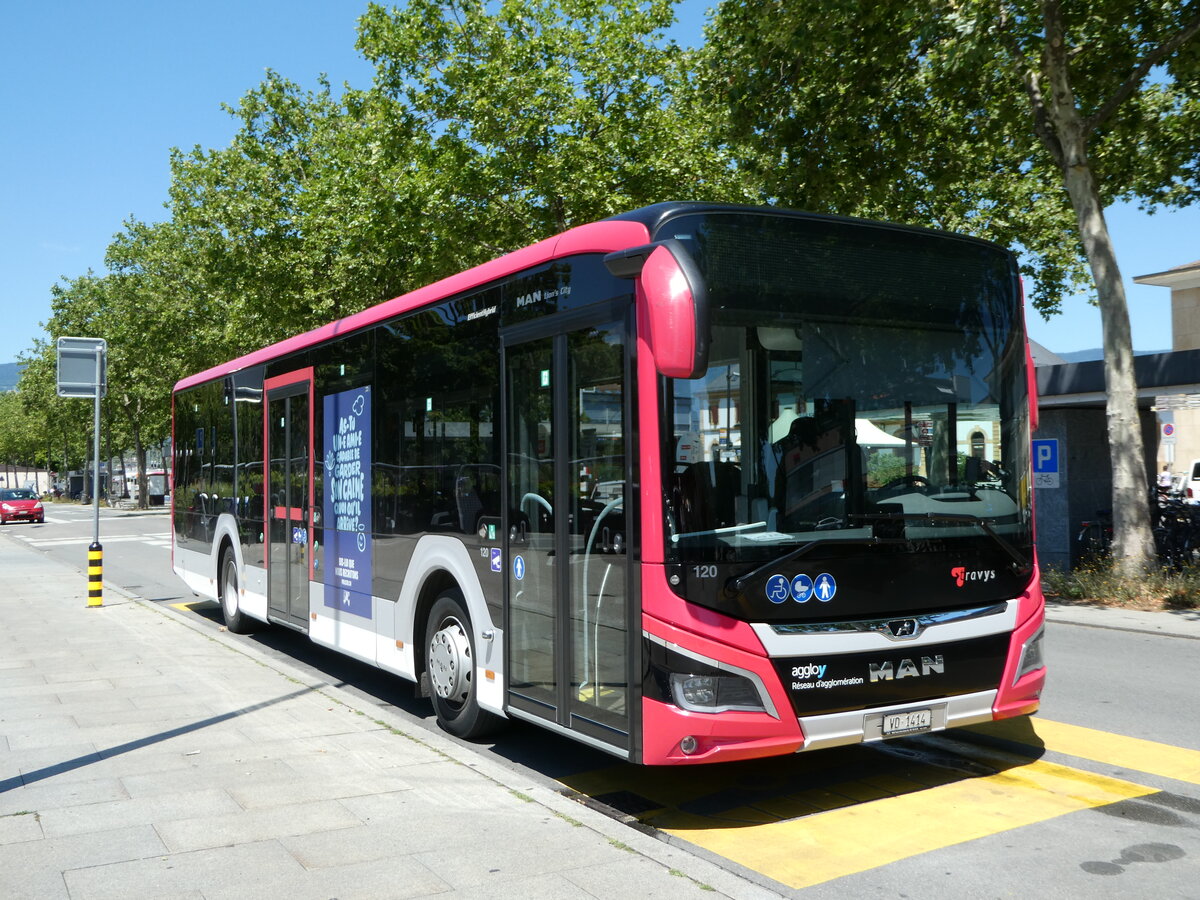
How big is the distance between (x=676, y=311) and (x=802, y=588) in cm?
145

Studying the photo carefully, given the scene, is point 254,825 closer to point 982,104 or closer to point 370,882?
point 370,882

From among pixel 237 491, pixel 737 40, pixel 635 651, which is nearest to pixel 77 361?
pixel 237 491

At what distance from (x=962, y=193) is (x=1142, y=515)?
534 inches

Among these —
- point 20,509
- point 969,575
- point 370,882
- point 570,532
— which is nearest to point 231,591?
point 570,532

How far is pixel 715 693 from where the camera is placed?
5059 mm

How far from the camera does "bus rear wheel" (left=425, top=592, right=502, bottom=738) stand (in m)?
7.09

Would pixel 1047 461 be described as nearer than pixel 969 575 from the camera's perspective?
No

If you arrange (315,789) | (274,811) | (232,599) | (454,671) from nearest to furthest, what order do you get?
(274,811), (315,789), (454,671), (232,599)

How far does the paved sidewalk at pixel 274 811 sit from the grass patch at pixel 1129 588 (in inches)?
402

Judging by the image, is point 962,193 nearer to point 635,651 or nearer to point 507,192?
point 507,192

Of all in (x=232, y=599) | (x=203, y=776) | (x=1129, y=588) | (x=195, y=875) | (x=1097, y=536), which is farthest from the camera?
(x=1097, y=536)

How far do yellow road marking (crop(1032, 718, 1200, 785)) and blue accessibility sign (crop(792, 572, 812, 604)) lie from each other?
2.52 m

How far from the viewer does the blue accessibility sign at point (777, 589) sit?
512 cm

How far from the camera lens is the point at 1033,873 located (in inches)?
183
